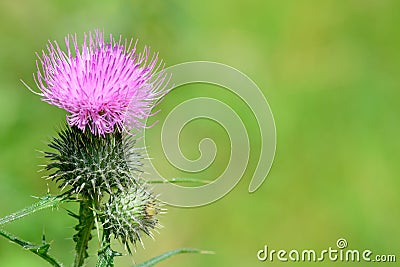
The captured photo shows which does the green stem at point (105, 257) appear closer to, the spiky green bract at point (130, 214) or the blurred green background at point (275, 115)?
the spiky green bract at point (130, 214)

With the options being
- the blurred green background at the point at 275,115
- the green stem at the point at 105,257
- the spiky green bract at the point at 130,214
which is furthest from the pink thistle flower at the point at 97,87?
the blurred green background at the point at 275,115

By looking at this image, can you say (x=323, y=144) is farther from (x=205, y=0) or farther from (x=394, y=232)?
(x=205, y=0)

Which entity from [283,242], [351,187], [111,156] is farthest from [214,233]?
[111,156]

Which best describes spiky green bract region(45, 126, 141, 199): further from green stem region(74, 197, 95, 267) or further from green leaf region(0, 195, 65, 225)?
green leaf region(0, 195, 65, 225)

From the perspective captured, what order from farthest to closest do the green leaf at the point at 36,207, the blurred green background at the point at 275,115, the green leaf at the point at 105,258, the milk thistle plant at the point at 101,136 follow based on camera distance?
the blurred green background at the point at 275,115 < the milk thistle plant at the point at 101,136 < the green leaf at the point at 105,258 < the green leaf at the point at 36,207

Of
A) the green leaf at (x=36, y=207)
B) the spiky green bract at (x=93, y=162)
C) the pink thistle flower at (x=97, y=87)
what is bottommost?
the green leaf at (x=36, y=207)

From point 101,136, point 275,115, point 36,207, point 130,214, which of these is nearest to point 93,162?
point 101,136

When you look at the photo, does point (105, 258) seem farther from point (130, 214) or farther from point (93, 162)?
point (93, 162)
